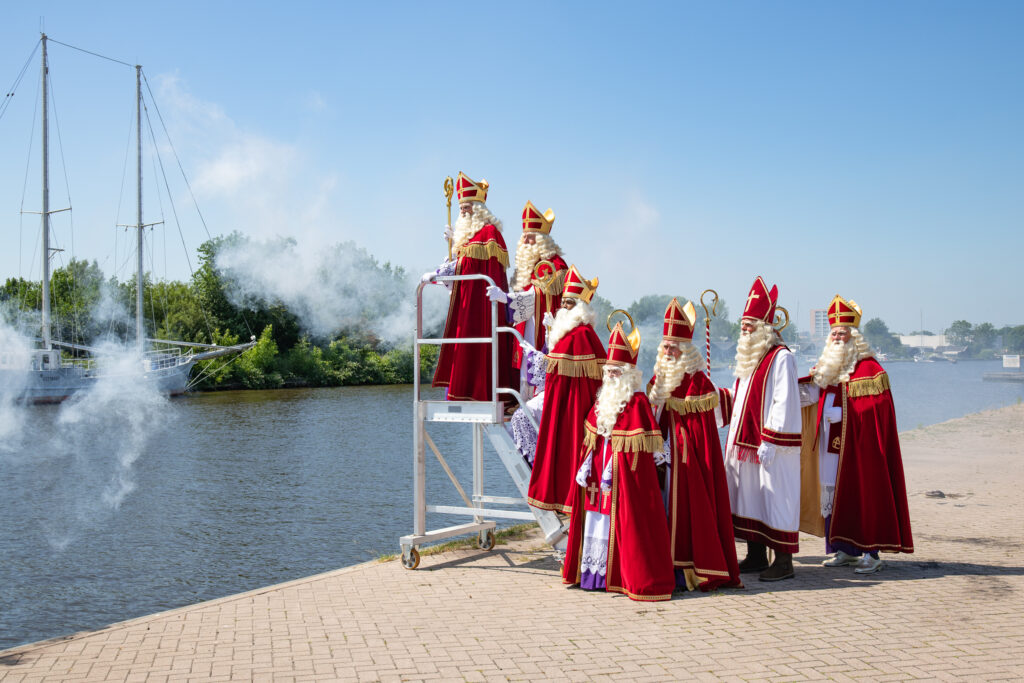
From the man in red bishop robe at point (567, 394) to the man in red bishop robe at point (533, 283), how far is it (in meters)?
0.70

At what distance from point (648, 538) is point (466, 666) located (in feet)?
6.27

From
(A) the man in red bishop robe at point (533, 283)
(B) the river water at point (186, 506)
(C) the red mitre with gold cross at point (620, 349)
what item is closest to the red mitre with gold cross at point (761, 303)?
(C) the red mitre with gold cross at point (620, 349)

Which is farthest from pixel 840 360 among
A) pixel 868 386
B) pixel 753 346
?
pixel 753 346

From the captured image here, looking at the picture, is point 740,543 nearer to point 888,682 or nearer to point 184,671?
point 888,682

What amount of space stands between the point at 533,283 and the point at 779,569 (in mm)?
3380

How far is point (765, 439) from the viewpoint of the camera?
6812 millimetres

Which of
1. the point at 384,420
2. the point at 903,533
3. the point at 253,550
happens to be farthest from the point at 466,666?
the point at 384,420

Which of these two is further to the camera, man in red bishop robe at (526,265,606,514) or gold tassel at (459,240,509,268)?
gold tassel at (459,240,509,268)

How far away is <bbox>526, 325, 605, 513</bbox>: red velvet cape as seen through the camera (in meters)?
7.31

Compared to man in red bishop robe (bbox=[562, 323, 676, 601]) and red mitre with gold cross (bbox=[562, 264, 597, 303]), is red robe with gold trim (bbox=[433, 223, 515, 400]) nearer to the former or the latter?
red mitre with gold cross (bbox=[562, 264, 597, 303])

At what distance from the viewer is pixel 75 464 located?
22.1 m

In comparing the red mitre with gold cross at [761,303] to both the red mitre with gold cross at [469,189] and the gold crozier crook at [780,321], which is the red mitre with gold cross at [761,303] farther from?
the red mitre with gold cross at [469,189]

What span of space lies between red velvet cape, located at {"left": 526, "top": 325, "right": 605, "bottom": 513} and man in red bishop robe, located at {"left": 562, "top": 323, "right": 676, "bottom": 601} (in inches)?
15.0

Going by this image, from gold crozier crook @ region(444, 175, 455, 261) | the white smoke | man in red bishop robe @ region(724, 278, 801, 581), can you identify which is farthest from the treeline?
man in red bishop robe @ region(724, 278, 801, 581)
